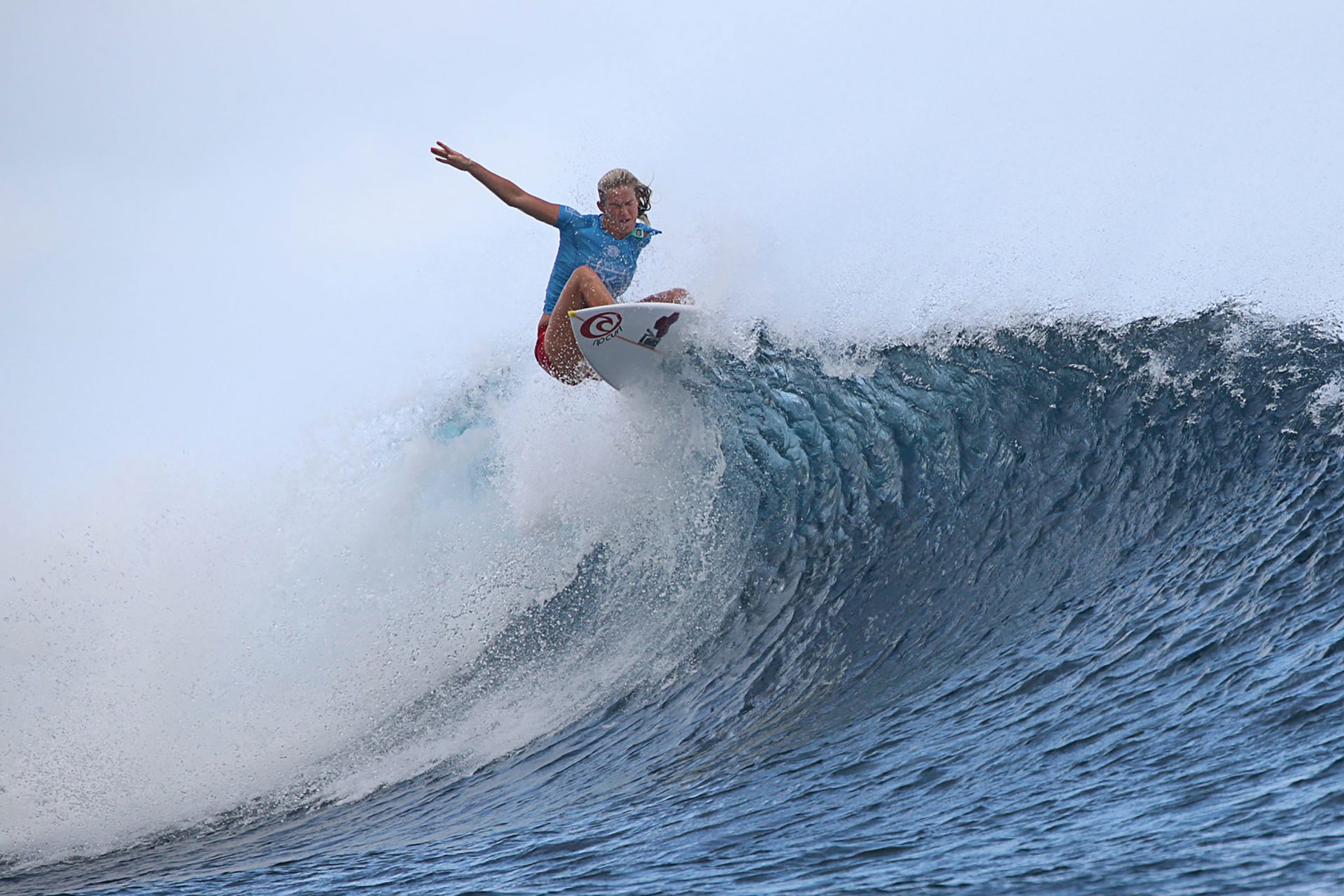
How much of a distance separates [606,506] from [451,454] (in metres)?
3.29

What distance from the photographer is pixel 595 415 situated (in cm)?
907

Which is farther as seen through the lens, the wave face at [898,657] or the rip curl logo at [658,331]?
the rip curl logo at [658,331]

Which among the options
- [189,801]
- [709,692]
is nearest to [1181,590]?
[709,692]

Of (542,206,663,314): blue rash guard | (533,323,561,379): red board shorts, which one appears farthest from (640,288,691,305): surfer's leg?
(533,323,561,379): red board shorts

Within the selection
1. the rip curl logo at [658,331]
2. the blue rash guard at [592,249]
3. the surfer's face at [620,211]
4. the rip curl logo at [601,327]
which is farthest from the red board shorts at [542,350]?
the surfer's face at [620,211]

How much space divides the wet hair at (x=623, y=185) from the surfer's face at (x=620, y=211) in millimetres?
24

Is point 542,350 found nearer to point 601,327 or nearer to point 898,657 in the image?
point 601,327

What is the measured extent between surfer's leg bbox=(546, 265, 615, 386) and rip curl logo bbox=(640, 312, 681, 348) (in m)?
0.41

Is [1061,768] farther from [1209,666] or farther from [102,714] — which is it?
[102,714]

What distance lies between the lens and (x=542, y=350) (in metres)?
7.75

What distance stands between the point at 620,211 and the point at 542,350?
3.69 ft

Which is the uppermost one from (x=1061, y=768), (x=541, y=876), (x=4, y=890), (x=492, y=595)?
(x=492, y=595)

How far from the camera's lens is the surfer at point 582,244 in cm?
729

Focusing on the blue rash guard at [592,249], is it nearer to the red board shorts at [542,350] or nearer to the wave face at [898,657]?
the red board shorts at [542,350]
